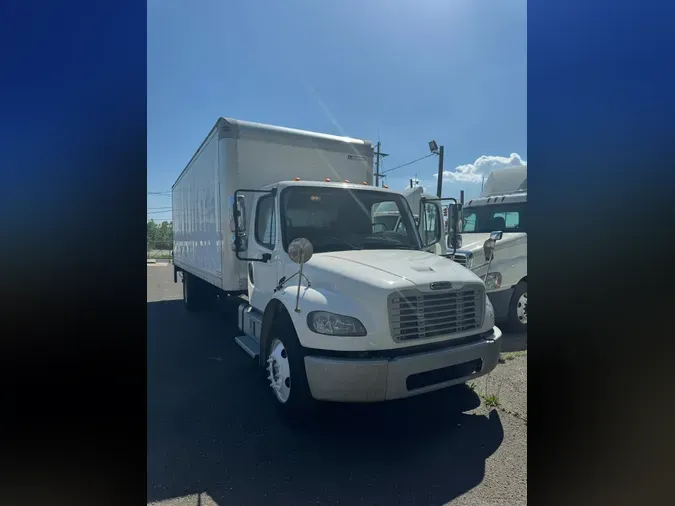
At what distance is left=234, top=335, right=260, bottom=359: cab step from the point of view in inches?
166

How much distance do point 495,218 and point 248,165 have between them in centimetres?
529

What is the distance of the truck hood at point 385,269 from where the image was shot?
3117 mm

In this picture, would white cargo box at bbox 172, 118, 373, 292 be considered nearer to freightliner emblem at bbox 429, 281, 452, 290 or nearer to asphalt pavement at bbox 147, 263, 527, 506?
asphalt pavement at bbox 147, 263, 527, 506

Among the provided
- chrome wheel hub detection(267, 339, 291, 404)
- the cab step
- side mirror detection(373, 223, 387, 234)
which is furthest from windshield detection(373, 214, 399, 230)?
the cab step

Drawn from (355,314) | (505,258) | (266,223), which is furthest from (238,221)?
(505,258)

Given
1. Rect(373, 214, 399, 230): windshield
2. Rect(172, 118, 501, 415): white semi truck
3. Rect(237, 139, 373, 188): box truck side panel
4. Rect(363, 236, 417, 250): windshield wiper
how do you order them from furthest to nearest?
Rect(237, 139, 373, 188): box truck side panel < Rect(373, 214, 399, 230): windshield < Rect(363, 236, 417, 250): windshield wiper < Rect(172, 118, 501, 415): white semi truck

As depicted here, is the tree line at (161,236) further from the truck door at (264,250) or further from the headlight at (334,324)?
the headlight at (334,324)

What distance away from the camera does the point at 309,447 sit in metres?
3.08

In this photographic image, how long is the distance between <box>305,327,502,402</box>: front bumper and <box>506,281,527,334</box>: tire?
3952 millimetres

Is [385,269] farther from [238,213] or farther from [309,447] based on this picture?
[238,213]

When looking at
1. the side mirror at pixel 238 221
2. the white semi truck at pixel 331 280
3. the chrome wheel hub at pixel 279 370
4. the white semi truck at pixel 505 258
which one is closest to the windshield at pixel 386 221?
the white semi truck at pixel 331 280
